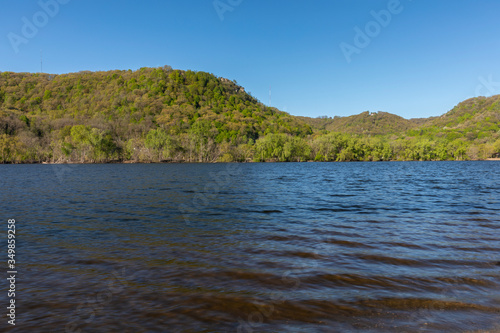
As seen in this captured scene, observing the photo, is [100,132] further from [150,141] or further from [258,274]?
[258,274]

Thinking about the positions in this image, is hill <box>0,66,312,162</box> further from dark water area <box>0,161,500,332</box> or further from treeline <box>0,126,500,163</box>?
dark water area <box>0,161,500,332</box>

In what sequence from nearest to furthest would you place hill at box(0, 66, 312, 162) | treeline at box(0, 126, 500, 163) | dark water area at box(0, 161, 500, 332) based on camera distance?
dark water area at box(0, 161, 500, 332)
treeline at box(0, 126, 500, 163)
hill at box(0, 66, 312, 162)

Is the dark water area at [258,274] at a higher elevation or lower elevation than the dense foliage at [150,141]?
lower

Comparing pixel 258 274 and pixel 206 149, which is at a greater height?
pixel 206 149

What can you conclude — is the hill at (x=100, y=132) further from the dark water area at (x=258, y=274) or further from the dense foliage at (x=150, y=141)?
the dark water area at (x=258, y=274)

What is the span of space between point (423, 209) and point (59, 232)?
65.4ft

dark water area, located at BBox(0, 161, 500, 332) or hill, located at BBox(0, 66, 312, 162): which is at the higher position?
hill, located at BBox(0, 66, 312, 162)

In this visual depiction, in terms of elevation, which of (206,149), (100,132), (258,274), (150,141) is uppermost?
(100,132)

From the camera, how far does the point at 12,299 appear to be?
21.5 feet

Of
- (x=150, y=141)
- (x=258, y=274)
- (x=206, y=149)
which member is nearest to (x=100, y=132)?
(x=150, y=141)

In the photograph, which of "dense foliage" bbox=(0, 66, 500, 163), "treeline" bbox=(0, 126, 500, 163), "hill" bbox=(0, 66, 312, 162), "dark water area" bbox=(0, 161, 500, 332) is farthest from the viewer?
"dense foliage" bbox=(0, 66, 500, 163)

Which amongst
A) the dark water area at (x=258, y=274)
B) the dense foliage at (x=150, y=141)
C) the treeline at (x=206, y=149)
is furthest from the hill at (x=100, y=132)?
the dark water area at (x=258, y=274)

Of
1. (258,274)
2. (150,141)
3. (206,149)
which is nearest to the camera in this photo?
(258,274)

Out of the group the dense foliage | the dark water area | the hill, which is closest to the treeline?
the dense foliage
